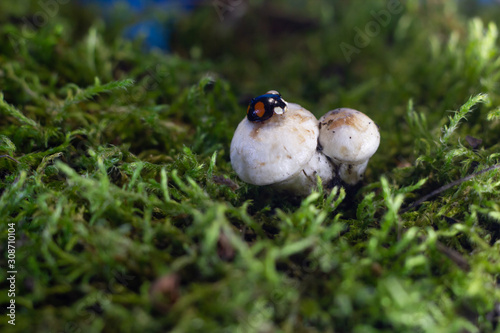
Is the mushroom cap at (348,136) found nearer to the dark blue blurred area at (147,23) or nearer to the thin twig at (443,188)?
the thin twig at (443,188)

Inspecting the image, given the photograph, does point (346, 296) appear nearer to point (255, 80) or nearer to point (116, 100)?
point (116, 100)

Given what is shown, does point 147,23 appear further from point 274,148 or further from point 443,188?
point 443,188

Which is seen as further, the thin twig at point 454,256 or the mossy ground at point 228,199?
the thin twig at point 454,256

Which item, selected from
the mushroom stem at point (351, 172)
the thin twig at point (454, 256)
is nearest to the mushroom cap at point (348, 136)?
the mushroom stem at point (351, 172)

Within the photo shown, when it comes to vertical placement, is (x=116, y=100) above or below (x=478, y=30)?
below

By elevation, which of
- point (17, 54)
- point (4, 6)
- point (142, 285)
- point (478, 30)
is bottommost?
point (142, 285)

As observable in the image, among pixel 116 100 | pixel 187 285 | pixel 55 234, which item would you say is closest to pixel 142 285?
pixel 187 285

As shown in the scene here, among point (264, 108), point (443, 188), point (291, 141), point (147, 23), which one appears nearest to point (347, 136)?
point (291, 141)

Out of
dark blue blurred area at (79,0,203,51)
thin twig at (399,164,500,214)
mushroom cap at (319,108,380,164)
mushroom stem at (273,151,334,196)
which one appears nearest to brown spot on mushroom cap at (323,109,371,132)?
mushroom cap at (319,108,380,164)
